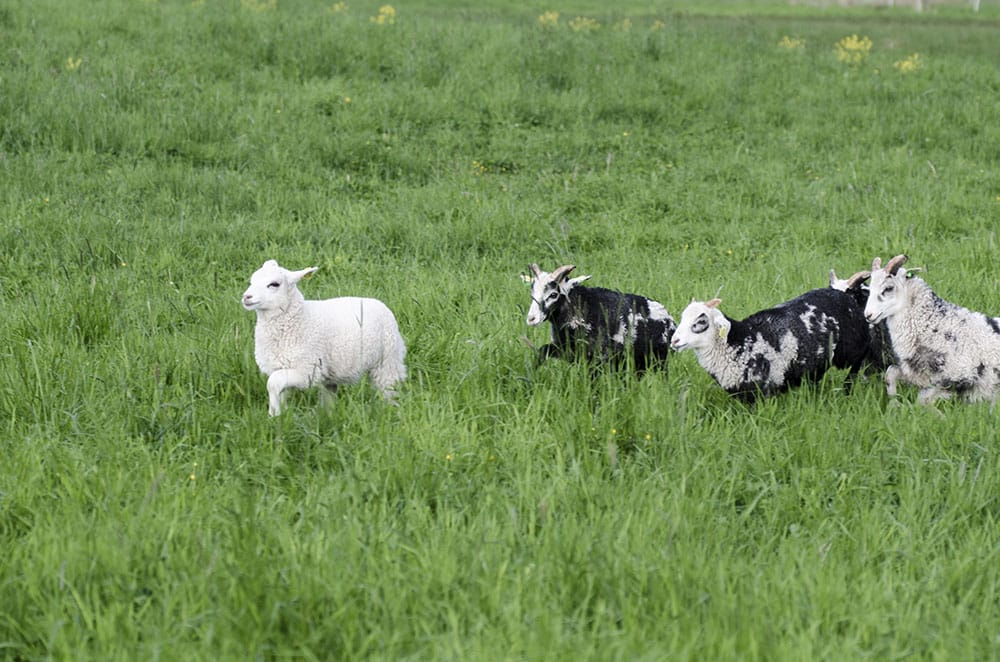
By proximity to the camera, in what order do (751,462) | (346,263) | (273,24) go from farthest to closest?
(273,24)
(346,263)
(751,462)

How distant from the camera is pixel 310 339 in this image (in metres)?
5.03

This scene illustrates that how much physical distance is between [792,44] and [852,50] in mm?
1022

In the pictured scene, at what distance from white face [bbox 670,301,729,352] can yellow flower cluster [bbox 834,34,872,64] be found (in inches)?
500

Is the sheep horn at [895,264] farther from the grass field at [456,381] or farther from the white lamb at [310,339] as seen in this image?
the white lamb at [310,339]

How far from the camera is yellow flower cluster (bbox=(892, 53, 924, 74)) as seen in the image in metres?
15.7

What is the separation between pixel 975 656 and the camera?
312 cm

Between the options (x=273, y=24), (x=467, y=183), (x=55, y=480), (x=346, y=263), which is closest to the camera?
(x=55, y=480)

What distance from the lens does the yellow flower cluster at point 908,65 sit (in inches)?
618

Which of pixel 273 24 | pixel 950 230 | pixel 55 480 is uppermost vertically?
pixel 273 24

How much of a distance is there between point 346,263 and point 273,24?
8.12 meters

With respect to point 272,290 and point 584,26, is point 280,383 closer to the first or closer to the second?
point 272,290

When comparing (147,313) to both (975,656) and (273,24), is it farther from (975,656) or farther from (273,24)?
(273,24)

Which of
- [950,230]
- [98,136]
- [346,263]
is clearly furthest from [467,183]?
[950,230]

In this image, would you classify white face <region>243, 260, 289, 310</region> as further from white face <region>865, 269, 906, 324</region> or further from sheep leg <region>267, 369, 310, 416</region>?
white face <region>865, 269, 906, 324</region>
